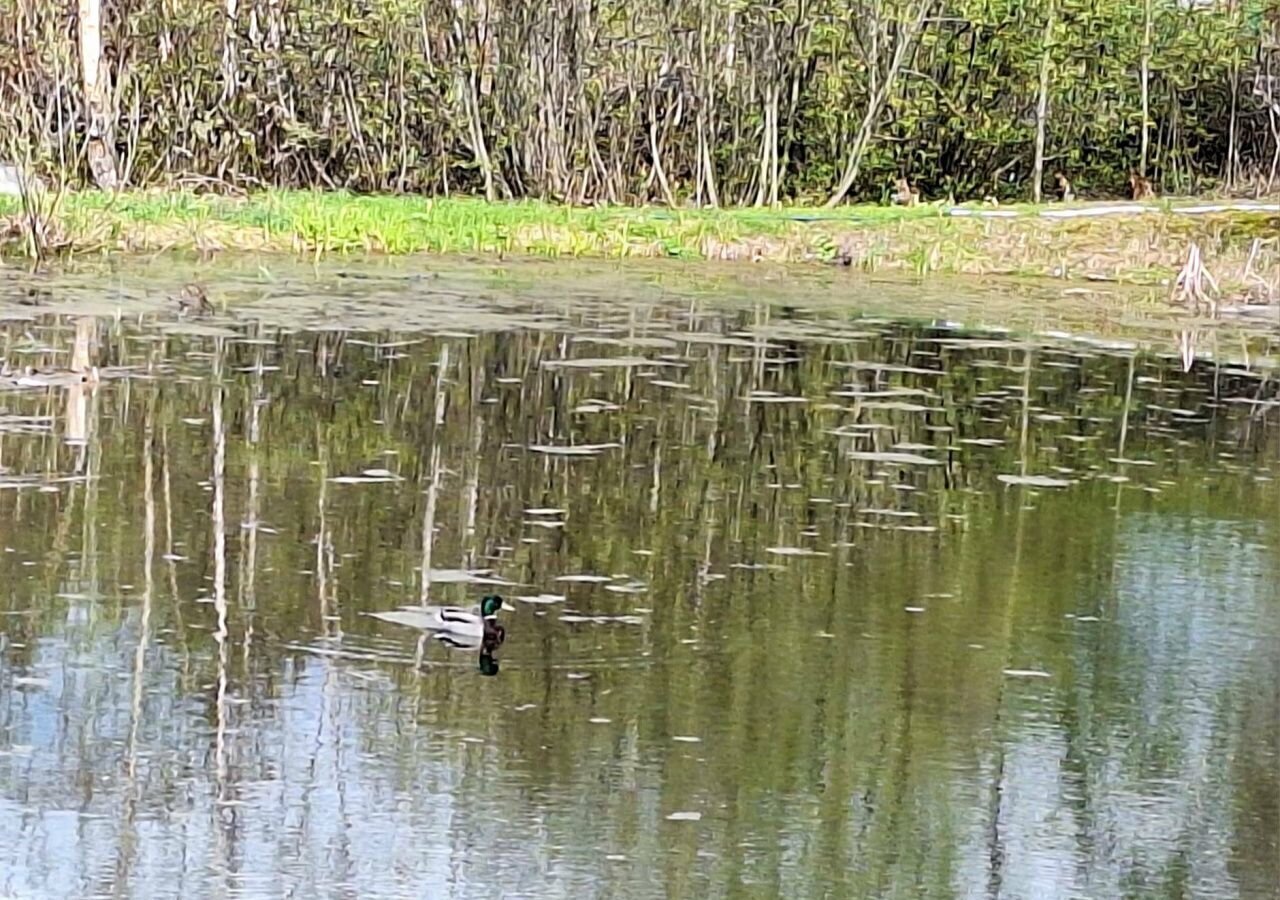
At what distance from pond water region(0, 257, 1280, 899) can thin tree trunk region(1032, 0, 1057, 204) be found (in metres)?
11.2

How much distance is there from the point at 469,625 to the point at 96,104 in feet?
51.4

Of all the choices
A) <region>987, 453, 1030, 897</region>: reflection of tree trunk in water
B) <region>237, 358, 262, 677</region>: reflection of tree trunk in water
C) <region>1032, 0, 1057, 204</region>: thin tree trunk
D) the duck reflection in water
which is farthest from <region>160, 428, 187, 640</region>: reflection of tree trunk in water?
<region>1032, 0, 1057, 204</region>: thin tree trunk

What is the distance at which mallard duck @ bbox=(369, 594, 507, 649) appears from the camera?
6.32 metres

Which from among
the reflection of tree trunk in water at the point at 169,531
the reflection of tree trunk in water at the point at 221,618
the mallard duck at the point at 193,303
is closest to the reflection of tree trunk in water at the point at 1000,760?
the reflection of tree trunk in water at the point at 221,618

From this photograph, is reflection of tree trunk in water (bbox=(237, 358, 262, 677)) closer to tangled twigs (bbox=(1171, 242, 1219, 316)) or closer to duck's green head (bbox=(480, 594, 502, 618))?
duck's green head (bbox=(480, 594, 502, 618))

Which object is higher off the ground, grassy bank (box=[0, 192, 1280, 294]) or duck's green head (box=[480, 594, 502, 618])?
grassy bank (box=[0, 192, 1280, 294])

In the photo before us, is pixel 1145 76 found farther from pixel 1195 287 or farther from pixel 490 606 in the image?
pixel 490 606

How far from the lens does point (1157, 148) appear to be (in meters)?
23.9

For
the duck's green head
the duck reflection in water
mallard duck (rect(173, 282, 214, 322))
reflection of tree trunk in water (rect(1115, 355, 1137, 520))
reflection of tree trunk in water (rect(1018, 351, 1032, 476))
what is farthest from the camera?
mallard duck (rect(173, 282, 214, 322))

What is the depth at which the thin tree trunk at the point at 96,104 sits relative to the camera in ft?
68.4

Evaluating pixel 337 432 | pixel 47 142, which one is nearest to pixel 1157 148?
pixel 47 142

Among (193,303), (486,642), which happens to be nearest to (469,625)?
(486,642)

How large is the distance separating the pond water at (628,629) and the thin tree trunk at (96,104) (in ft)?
31.8

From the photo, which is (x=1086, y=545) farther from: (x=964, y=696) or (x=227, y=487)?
(x=227, y=487)
